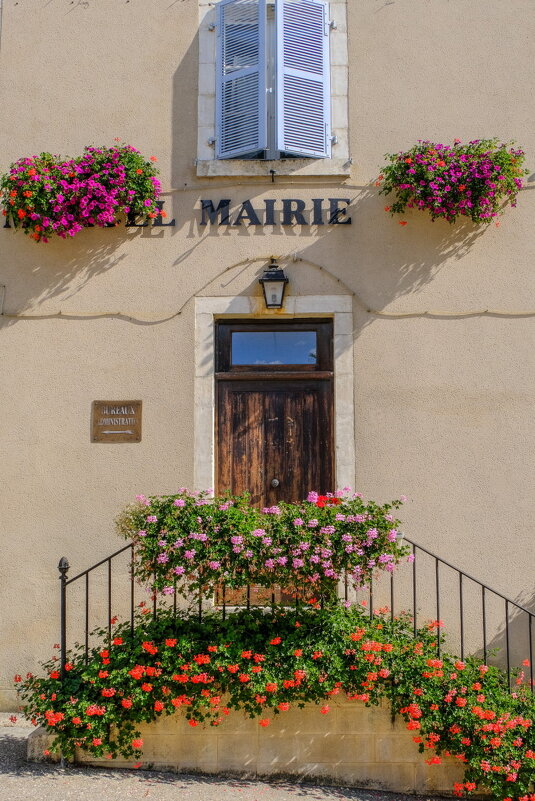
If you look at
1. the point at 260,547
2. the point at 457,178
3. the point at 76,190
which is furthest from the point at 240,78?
the point at 260,547

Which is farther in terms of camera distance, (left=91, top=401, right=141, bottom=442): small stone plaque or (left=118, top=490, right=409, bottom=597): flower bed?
(left=91, top=401, right=141, bottom=442): small stone plaque

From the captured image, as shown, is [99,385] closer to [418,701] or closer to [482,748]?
[418,701]

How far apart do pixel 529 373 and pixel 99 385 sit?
3169mm

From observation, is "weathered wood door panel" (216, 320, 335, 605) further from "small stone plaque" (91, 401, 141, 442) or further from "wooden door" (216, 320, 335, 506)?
"small stone plaque" (91, 401, 141, 442)

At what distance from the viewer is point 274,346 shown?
230 inches

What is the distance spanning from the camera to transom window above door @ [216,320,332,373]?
5789 millimetres

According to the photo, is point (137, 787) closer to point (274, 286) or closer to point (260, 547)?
point (260, 547)

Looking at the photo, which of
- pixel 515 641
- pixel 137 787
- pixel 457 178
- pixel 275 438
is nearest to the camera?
pixel 137 787

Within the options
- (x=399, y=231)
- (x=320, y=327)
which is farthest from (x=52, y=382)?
(x=399, y=231)

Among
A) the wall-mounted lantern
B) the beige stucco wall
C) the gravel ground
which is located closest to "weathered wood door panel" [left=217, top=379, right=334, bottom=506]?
the beige stucco wall

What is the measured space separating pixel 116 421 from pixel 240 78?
282 centimetres

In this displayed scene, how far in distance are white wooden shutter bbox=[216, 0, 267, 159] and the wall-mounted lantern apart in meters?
0.97

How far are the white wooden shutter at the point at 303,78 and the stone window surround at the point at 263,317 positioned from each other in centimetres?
118

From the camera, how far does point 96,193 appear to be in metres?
5.48
